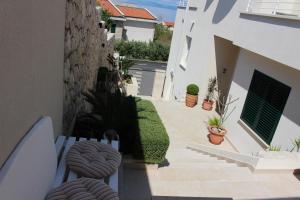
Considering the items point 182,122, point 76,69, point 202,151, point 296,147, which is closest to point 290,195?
point 296,147

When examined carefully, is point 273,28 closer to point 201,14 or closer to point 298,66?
point 298,66

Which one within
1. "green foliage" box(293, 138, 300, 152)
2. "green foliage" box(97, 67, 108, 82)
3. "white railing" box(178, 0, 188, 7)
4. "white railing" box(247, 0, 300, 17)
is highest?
"white railing" box(247, 0, 300, 17)

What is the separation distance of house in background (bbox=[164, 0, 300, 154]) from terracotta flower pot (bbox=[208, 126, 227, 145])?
0.62 m

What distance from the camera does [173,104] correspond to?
1414 centimetres

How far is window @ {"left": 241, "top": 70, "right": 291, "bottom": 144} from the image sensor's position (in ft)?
27.0

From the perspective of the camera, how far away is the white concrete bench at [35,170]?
7.82 ft

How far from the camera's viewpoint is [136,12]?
115 feet

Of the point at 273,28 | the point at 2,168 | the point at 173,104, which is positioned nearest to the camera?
the point at 2,168

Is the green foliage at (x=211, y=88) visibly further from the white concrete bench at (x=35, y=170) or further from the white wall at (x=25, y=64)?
the white concrete bench at (x=35, y=170)

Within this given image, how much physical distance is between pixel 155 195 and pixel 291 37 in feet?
16.9

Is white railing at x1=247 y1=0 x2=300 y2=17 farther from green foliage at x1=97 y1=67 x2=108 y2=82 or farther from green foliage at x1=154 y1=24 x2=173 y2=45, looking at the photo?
green foliage at x1=154 y1=24 x2=173 y2=45

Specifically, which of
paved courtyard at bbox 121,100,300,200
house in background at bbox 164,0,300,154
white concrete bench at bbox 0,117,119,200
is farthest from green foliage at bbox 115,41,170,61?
white concrete bench at bbox 0,117,119,200

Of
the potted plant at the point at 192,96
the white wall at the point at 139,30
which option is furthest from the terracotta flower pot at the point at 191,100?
the white wall at the point at 139,30

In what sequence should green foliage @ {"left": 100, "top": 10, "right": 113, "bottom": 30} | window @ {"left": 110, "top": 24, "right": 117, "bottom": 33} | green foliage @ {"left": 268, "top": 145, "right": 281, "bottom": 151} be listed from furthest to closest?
window @ {"left": 110, "top": 24, "right": 117, "bottom": 33} → green foliage @ {"left": 100, "top": 10, "right": 113, "bottom": 30} → green foliage @ {"left": 268, "top": 145, "right": 281, "bottom": 151}
